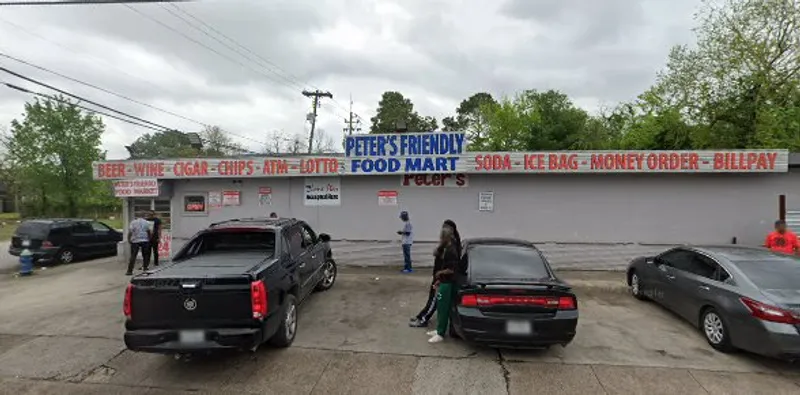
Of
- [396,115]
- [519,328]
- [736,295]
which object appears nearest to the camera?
[519,328]

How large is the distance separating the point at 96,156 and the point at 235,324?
35931mm

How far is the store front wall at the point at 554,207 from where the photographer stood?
410 inches

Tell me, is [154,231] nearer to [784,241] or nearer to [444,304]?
[444,304]

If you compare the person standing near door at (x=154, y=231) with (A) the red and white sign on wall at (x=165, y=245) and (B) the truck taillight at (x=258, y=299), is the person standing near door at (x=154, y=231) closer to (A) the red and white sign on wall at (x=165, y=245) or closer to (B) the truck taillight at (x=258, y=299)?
(A) the red and white sign on wall at (x=165, y=245)

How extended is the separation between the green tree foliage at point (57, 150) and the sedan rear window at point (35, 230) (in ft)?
73.3

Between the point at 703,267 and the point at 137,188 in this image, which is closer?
the point at 703,267

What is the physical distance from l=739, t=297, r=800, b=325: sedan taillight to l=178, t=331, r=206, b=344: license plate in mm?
6640

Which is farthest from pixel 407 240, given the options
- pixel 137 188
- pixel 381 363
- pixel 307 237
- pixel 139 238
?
pixel 137 188

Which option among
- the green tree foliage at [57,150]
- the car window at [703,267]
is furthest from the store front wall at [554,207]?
the green tree foliage at [57,150]

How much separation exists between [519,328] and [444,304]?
45.7 inches

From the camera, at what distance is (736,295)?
17.4 feet

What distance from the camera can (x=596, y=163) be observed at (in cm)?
1027

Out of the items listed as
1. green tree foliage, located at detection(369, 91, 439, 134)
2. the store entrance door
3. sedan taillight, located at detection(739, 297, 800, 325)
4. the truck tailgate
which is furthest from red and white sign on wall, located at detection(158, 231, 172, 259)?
green tree foliage, located at detection(369, 91, 439, 134)

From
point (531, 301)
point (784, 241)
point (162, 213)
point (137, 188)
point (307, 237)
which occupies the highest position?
point (137, 188)
